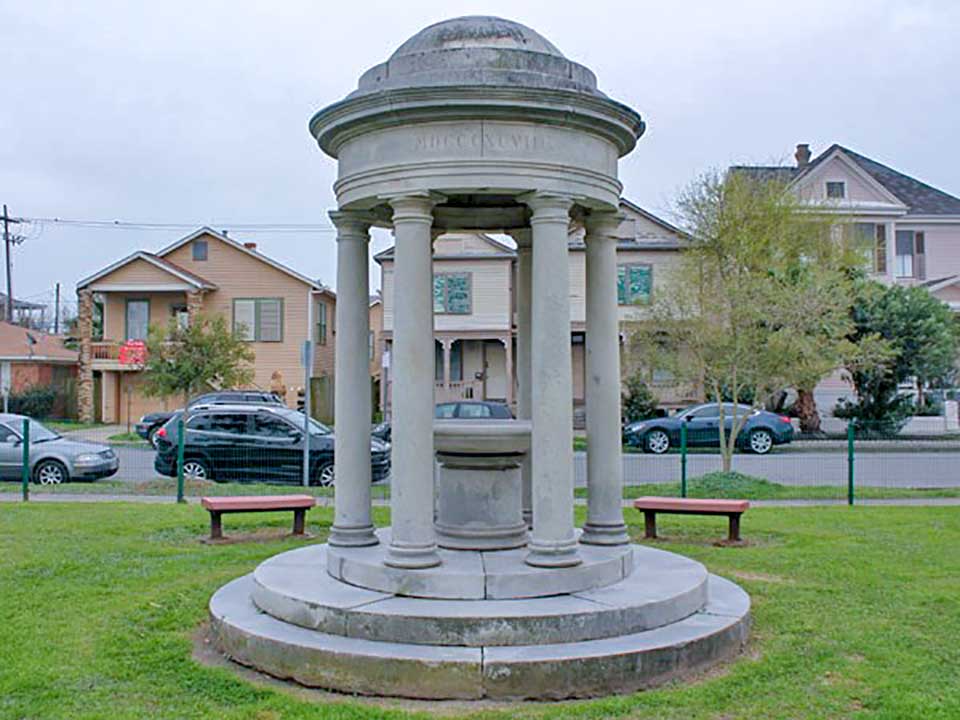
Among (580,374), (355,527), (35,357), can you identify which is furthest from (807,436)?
(35,357)

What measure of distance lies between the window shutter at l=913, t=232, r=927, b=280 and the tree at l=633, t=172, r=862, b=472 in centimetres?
1655

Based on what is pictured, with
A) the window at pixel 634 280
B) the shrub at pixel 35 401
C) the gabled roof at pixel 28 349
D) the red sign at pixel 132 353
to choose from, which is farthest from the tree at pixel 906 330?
the gabled roof at pixel 28 349

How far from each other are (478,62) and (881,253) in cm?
3560

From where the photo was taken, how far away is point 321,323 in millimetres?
42000

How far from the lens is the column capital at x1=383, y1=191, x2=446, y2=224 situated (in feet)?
25.7

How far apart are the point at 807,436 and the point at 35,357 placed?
33122 millimetres

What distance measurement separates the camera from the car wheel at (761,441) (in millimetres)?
27125

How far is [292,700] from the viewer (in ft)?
20.4

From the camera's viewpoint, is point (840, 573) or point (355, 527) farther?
point (840, 573)

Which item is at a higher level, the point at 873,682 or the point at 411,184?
the point at 411,184

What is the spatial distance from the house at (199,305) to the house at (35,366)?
2.92 metres

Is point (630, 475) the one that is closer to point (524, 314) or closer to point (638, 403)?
point (524, 314)

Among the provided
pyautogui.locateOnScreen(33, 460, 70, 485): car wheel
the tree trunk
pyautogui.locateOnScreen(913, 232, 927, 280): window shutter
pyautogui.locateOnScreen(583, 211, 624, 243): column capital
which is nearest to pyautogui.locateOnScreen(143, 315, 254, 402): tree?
pyautogui.locateOnScreen(33, 460, 70, 485): car wheel

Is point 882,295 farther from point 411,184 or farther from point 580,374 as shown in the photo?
point 411,184
